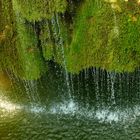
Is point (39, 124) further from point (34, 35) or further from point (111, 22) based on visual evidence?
point (111, 22)

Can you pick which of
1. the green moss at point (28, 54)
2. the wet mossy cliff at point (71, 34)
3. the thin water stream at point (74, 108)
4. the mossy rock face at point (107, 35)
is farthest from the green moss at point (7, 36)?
the mossy rock face at point (107, 35)

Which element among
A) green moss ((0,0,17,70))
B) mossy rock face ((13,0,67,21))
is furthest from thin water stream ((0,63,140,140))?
mossy rock face ((13,0,67,21))

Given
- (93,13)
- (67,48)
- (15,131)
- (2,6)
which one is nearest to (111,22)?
(93,13)

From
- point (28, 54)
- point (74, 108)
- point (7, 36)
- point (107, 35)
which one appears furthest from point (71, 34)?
point (74, 108)

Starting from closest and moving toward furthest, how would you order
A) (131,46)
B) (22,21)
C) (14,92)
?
1. (131,46)
2. (22,21)
3. (14,92)

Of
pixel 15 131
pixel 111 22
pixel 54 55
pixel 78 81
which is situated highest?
pixel 111 22

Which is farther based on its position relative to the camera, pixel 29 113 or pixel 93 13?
pixel 29 113

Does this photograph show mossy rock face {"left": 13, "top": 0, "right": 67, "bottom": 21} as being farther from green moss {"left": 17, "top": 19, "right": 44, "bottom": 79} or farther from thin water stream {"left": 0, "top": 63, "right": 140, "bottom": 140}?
thin water stream {"left": 0, "top": 63, "right": 140, "bottom": 140}
